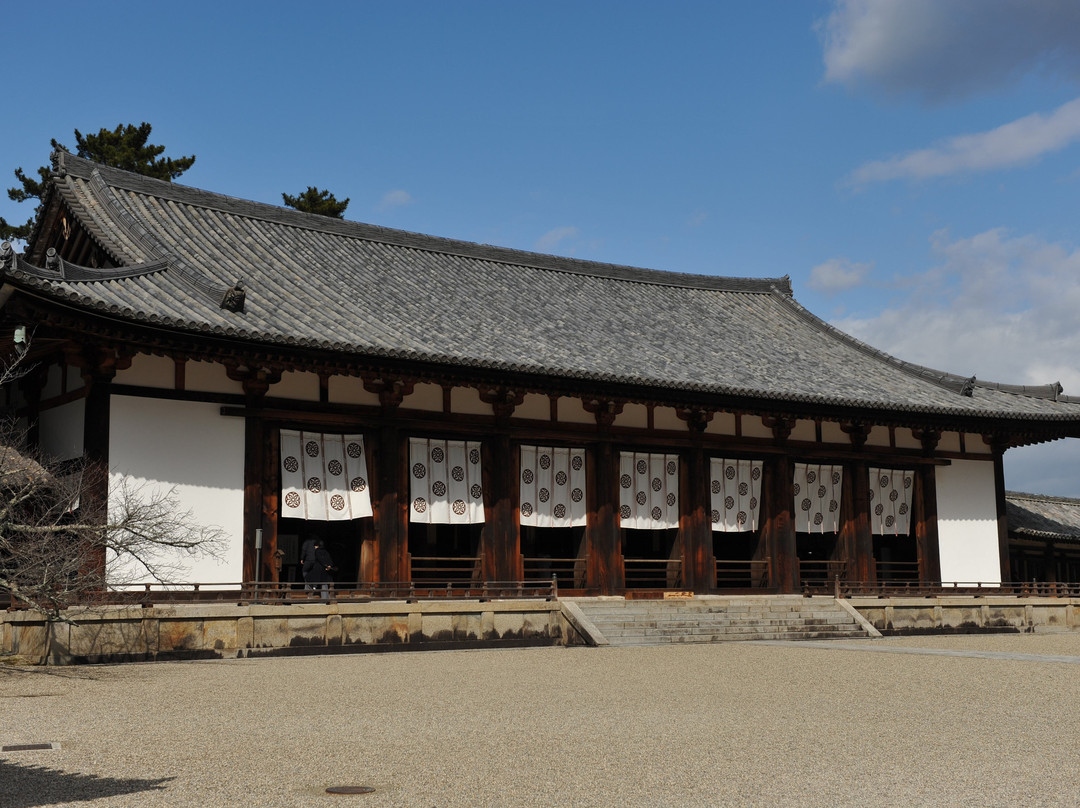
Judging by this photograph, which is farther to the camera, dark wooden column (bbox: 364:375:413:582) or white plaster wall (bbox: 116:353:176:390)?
dark wooden column (bbox: 364:375:413:582)

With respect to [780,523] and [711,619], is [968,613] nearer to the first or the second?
[780,523]

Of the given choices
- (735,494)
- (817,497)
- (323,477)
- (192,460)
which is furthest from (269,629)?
(817,497)

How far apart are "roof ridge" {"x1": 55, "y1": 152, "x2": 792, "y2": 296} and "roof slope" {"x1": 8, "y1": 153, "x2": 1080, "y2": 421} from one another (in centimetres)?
3

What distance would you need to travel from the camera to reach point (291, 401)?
17.2 meters

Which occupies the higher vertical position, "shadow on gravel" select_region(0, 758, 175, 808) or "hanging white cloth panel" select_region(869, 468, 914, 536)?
"hanging white cloth panel" select_region(869, 468, 914, 536)

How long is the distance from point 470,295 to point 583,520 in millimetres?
5453

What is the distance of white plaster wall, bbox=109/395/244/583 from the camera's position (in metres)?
15.6

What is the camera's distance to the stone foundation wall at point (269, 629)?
45.2 feet

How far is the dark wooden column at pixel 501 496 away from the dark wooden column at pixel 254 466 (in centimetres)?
379

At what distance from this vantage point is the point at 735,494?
A: 21.5 meters

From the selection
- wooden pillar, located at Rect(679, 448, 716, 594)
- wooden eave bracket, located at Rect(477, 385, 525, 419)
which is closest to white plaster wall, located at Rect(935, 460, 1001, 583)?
wooden pillar, located at Rect(679, 448, 716, 594)

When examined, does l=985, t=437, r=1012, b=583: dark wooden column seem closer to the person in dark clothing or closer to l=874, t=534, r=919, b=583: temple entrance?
l=874, t=534, r=919, b=583: temple entrance

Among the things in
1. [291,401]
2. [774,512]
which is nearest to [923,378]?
[774,512]

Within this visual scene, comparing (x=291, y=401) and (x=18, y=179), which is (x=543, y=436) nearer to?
(x=291, y=401)
